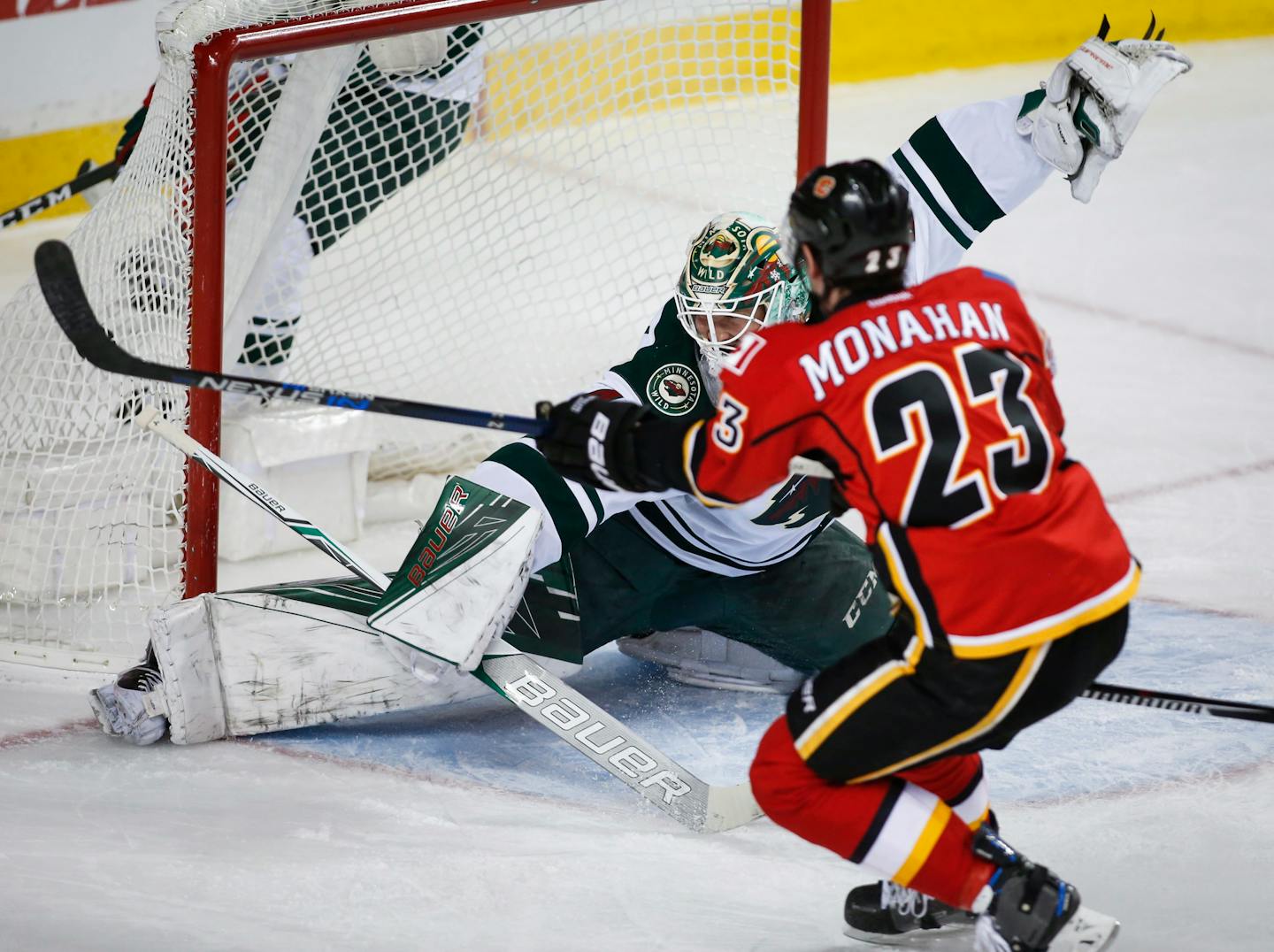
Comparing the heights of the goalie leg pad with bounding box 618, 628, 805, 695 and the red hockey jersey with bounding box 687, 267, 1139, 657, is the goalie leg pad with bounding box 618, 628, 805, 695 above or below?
below

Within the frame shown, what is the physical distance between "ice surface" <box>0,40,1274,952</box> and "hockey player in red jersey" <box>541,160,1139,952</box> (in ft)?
0.83

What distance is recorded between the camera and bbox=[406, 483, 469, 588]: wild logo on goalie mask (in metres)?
2.35

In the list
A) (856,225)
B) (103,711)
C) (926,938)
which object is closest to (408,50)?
(103,711)

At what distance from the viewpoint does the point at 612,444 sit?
6.08 ft

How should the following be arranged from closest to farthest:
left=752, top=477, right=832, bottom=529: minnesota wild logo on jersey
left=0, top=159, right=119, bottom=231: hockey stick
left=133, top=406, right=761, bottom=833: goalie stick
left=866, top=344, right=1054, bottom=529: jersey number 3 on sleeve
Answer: left=866, top=344, right=1054, bottom=529: jersey number 3 on sleeve
left=133, top=406, right=761, bottom=833: goalie stick
left=752, top=477, right=832, bottom=529: minnesota wild logo on jersey
left=0, top=159, right=119, bottom=231: hockey stick

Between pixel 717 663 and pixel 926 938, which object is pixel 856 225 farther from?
pixel 717 663

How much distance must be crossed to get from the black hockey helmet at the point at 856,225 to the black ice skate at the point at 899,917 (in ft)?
2.28

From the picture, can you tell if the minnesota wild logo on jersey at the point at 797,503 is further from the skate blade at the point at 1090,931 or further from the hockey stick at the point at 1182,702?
the skate blade at the point at 1090,931

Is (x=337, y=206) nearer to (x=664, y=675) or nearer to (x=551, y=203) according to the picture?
(x=551, y=203)

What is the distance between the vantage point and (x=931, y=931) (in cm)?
194

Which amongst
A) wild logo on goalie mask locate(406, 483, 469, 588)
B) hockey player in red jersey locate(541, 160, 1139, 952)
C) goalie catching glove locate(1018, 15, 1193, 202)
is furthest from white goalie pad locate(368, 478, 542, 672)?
goalie catching glove locate(1018, 15, 1193, 202)

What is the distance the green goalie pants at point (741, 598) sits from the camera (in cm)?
253

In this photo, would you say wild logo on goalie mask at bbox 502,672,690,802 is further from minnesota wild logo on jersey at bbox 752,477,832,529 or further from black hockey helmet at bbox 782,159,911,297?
black hockey helmet at bbox 782,159,911,297

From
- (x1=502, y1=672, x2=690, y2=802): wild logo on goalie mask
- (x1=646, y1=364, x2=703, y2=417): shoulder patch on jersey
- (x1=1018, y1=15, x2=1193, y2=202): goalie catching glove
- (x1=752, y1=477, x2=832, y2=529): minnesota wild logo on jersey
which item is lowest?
(x1=502, y1=672, x2=690, y2=802): wild logo on goalie mask
